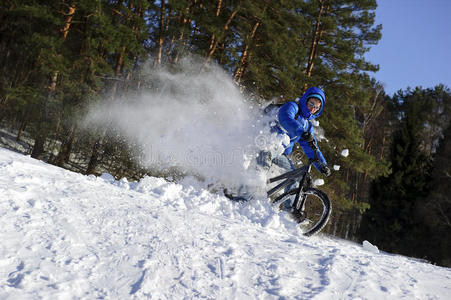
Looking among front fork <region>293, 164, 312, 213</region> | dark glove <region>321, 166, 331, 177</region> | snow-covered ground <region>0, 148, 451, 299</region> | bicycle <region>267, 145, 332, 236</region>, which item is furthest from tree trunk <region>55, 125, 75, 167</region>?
dark glove <region>321, 166, 331, 177</region>

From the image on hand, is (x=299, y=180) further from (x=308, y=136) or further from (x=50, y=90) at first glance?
(x=50, y=90)

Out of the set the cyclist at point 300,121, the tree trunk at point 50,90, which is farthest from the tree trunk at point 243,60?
the cyclist at point 300,121

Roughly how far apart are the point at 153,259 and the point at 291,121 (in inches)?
141

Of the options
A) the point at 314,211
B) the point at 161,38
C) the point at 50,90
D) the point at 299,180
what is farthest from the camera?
the point at 161,38

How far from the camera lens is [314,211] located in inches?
209

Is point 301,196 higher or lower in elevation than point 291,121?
lower

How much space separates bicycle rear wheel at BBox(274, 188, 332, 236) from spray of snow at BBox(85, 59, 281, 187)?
39.0 inches

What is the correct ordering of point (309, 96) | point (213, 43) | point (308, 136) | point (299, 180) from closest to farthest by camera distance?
point (308, 136), point (299, 180), point (309, 96), point (213, 43)

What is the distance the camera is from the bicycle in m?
5.16

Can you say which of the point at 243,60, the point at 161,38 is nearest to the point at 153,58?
the point at 161,38

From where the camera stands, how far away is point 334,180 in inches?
604

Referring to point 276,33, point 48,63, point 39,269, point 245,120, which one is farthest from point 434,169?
point 39,269

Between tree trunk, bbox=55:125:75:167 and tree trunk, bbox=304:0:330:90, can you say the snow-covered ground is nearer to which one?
tree trunk, bbox=55:125:75:167

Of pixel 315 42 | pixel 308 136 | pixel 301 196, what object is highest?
pixel 315 42
